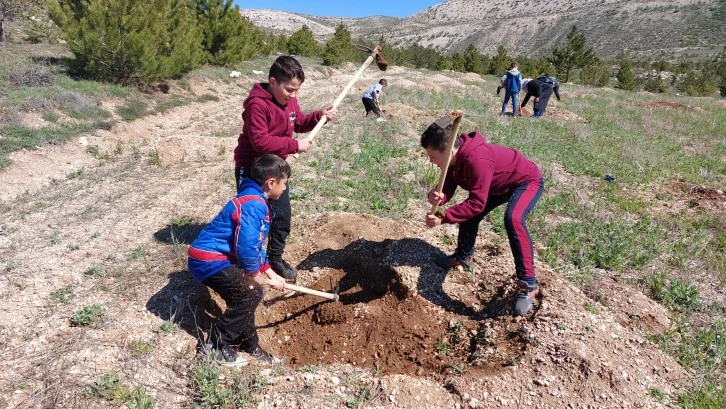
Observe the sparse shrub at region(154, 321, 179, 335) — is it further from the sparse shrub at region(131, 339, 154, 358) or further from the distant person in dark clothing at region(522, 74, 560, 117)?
the distant person in dark clothing at region(522, 74, 560, 117)

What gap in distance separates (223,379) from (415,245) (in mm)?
2074

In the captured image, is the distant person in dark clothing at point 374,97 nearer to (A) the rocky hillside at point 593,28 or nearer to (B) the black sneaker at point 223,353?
(B) the black sneaker at point 223,353

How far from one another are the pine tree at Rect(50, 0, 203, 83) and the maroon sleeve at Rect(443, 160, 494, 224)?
12.1 m

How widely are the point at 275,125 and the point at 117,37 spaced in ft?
36.8

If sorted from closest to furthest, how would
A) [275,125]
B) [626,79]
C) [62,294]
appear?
[275,125] < [62,294] < [626,79]

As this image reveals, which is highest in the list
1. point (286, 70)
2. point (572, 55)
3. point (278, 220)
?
point (572, 55)

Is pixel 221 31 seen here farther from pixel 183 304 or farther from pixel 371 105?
pixel 183 304

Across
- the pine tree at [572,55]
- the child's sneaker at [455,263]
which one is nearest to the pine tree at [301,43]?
the pine tree at [572,55]

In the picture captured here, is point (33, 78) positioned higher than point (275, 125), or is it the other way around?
point (275, 125)

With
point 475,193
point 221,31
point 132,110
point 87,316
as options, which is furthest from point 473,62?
point 87,316

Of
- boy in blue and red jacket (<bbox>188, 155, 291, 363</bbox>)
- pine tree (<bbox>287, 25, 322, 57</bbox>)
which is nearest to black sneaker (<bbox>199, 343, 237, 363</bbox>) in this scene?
boy in blue and red jacket (<bbox>188, 155, 291, 363</bbox>)

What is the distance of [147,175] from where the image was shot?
256 inches

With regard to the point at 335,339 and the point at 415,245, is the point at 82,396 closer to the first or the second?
the point at 335,339

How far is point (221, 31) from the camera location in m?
19.3
